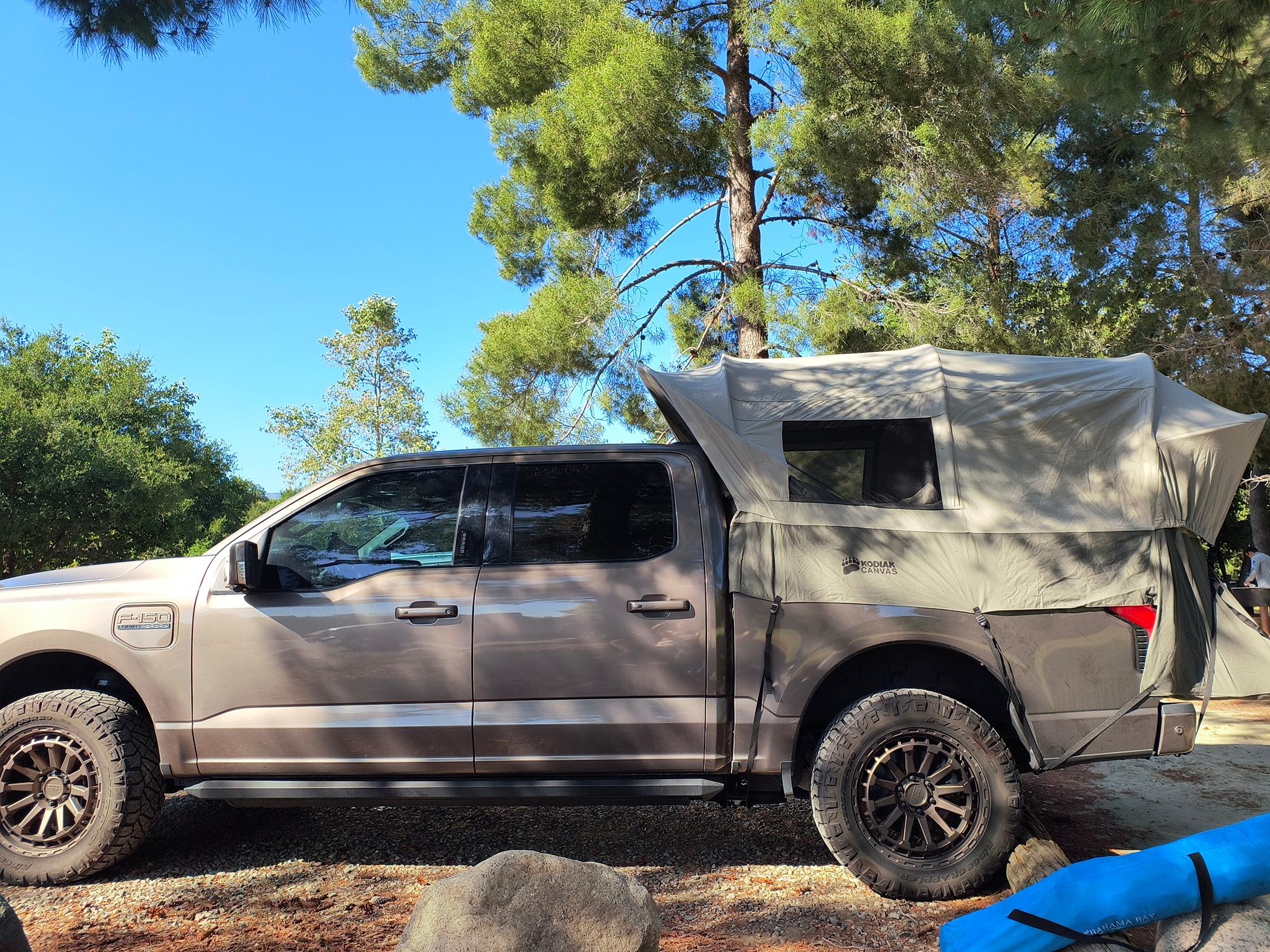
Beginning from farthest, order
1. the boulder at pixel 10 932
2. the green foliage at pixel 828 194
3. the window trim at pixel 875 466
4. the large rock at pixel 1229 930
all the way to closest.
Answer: the green foliage at pixel 828 194 < the window trim at pixel 875 466 < the boulder at pixel 10 932 < the large rock at pixel 1229 930

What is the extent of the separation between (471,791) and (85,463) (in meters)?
23.0

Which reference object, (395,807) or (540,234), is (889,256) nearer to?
(540,234)

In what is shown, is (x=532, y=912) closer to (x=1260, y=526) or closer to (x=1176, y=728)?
(x=1176, y=728)

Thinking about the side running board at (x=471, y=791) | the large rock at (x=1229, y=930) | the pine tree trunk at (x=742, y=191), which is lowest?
the large rock at (x=1229, y=930)

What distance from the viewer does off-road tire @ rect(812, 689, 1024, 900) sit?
3834mm

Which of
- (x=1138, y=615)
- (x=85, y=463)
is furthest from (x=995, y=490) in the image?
(x=85, y=463)

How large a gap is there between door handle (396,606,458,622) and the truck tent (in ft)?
4.28

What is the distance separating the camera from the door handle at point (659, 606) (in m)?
4.03

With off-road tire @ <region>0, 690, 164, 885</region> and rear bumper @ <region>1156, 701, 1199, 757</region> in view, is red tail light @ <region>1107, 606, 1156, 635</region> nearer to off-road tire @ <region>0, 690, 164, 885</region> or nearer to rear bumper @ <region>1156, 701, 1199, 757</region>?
rear bumper @ <region>1156, 701, 1199, 757</region>

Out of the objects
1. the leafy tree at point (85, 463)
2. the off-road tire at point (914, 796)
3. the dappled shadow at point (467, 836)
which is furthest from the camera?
the leafy tree at point (85, 463)

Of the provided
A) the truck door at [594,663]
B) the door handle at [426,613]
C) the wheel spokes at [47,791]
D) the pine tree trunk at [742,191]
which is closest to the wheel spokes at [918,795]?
the truck door at [594,663]

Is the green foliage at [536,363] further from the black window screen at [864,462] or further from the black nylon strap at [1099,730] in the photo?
the black nylon strap at [1099,730]

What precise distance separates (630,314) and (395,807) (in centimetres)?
827

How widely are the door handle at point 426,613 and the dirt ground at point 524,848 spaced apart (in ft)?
4.12
